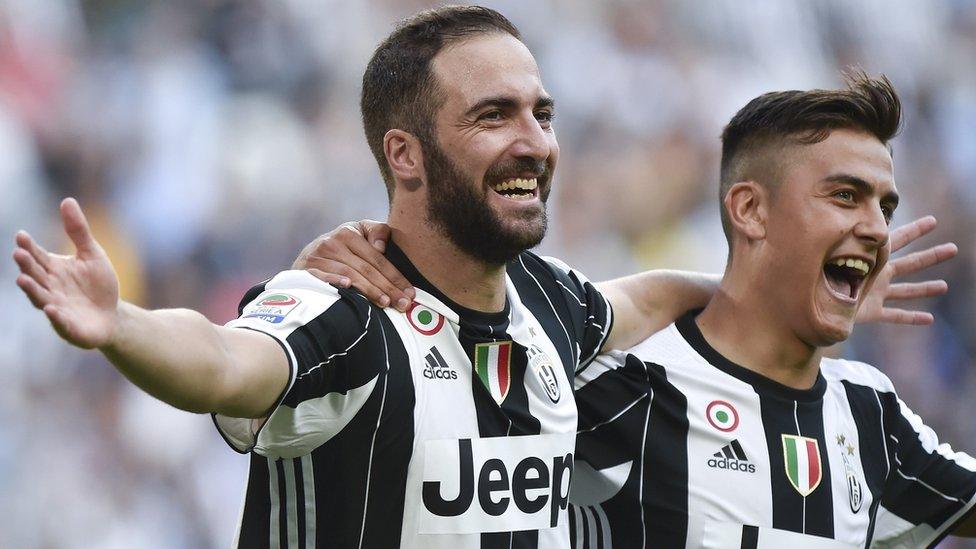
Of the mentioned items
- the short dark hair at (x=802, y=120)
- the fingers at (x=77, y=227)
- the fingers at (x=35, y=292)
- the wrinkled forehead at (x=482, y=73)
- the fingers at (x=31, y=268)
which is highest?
the short dark hair at (x=802, y=120)

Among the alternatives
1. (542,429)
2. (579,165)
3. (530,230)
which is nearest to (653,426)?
(542,429)

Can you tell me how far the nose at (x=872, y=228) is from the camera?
12.2 feet

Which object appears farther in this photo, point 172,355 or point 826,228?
point 826,228

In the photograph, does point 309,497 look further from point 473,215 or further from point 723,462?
point 723,462

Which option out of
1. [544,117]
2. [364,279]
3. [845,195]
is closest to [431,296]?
[364,279]

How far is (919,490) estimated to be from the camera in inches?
155

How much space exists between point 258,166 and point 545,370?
159 inches

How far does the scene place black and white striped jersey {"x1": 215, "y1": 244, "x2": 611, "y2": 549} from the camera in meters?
2.88

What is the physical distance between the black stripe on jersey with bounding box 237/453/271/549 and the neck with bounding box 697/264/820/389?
4.87ft

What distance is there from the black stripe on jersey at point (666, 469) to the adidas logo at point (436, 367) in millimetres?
800

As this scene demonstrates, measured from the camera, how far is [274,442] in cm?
287

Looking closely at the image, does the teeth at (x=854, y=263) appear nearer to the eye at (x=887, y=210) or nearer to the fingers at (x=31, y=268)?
the eye at (x=887, y=210)

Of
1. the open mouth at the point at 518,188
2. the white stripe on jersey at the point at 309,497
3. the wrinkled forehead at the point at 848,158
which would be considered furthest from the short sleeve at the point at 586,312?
the white stripe on jersey at the point at 309,497

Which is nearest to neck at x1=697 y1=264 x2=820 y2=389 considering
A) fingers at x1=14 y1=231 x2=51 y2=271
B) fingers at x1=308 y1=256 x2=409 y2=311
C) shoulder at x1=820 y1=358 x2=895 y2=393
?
shoulder at x1=820 y1=358 x2=895 y2=393
